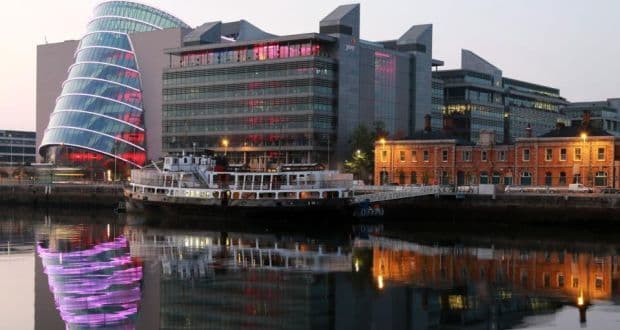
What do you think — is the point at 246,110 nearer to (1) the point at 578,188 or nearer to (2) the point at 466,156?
(2) the point at 466,156

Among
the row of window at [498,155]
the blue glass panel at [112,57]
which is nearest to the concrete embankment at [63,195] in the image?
the blue glass panel at [112,57]

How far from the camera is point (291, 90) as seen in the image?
109 metres

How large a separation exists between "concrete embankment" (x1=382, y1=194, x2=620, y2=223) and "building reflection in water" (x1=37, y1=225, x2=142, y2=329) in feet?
79.5

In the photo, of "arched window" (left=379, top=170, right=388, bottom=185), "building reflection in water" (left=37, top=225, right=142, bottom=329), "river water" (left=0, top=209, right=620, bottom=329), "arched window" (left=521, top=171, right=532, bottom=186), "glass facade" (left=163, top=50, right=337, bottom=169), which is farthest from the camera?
"glass facade" (left=163, top=50, right=337, bottom=169)

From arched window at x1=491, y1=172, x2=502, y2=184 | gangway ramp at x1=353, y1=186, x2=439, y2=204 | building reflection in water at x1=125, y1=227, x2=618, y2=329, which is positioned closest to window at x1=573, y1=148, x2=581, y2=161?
arched window at x1=491, y1=172, x2=502, y2=184

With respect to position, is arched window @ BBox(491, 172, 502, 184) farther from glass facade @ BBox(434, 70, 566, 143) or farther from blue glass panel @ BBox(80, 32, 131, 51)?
blue glass panel @ BBox(80, 32, 131, 51)

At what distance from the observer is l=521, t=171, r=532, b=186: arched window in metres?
83.1

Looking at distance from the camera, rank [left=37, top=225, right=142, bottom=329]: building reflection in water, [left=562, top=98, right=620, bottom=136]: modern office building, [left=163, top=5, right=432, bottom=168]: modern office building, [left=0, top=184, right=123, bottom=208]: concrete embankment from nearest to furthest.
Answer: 1. [left=37, top=225, right=142, bottom=329]: building reflection in water
2. [left=0, top=184, right=123, bottom=208]: concrete embankment
3. [left=163, top=5, right=432, bottom=168]: modern office building
4. [left=562, top=98, right=620, bottom=136]: modern office building

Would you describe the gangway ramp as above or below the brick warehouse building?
below

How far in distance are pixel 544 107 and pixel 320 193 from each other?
105094 millimetres

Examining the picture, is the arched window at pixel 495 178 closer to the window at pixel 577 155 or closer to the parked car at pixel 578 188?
the window at pixel 577 155

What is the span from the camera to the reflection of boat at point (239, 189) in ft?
224

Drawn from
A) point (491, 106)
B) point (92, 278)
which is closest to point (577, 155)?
point (92, 278)

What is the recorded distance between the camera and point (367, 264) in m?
44.2
